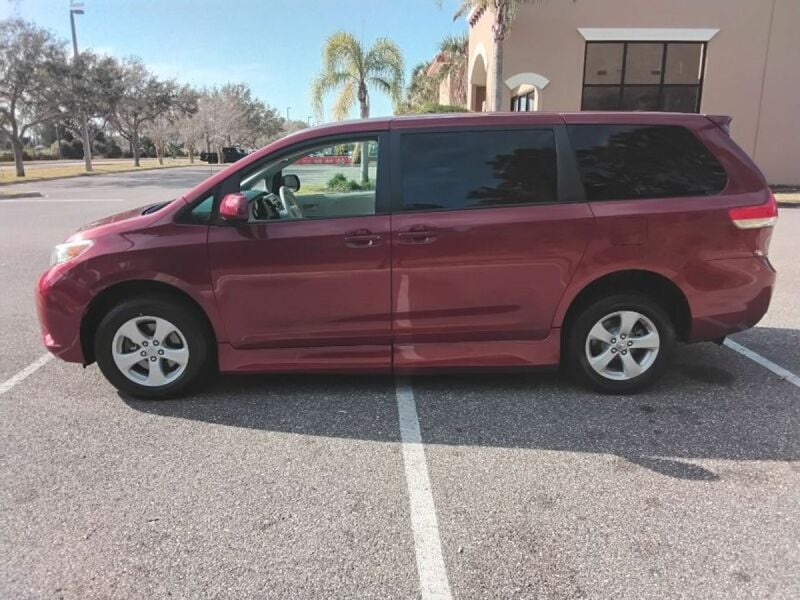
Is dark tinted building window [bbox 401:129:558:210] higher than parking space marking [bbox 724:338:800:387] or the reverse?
higher

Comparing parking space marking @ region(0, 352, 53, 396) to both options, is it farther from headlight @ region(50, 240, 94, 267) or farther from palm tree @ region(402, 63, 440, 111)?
palm tree @ region(402, 63, 440, 111)

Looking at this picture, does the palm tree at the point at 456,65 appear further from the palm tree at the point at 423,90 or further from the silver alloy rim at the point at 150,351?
the silver alloy rim at the point at 150,351

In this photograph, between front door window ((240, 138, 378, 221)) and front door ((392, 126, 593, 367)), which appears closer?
front door ((392, 126, 593, 367))

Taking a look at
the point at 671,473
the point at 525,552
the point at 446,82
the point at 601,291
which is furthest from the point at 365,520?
the point at 446,82

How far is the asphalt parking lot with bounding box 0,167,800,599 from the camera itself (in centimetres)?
255

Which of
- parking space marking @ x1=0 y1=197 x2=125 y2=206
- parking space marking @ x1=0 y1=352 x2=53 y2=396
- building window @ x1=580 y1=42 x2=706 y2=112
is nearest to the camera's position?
parking space marking @ x1=0 y1=352 x2=53 y2=396

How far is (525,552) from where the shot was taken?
269 cm

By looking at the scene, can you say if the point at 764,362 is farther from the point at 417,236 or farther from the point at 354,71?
the point at 354,71

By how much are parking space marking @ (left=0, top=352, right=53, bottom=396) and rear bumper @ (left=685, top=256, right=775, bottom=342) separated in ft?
15.6

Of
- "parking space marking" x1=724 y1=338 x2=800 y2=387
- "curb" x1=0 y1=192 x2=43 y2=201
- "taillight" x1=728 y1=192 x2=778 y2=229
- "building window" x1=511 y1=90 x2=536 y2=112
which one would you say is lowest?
"parking space marking" x1=724 y1=338 x2=800 y2=387

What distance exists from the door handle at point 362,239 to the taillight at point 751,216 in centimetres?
232

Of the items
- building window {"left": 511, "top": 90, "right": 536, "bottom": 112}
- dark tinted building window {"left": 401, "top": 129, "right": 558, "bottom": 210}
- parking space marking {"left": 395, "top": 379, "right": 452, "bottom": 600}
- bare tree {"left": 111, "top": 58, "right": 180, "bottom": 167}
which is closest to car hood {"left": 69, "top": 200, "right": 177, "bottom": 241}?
dark tinted building window {"left": 401, "top": 129, "right": 558, "bottom": 210}

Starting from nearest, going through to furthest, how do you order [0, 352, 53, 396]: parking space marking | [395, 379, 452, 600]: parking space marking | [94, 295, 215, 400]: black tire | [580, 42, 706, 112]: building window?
1. [395, 379, 452, 600]: parking space marking
2. [94, 295, 215, 400]: black tire
3. [0, 352, 53, 396]: parking space marking
4. [580, 42, 706, 112]: building window

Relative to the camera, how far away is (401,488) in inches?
125
